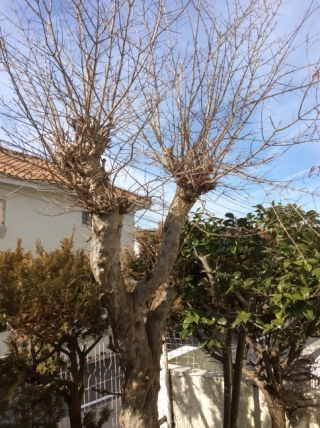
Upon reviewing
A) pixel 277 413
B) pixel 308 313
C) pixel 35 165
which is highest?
pixel 35 165

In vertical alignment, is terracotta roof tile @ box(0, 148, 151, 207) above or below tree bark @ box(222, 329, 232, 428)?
above

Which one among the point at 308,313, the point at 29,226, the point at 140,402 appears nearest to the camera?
the point at 308,313

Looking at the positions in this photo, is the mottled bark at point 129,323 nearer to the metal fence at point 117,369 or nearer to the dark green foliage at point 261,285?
the dark green foliage at point 261,285

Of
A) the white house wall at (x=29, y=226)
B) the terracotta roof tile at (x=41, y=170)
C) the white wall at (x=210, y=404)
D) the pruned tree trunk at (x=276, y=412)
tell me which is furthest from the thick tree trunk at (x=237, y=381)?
the white house wall at (x=29, y=226)

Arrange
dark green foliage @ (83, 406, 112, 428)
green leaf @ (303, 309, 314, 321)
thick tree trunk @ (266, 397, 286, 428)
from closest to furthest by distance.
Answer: green leaf @ (303, 309, 314, 321) → dark green foliage @ (83, 406, 112, 428) → thick tree trunk @ (266, 397, 286, 428)

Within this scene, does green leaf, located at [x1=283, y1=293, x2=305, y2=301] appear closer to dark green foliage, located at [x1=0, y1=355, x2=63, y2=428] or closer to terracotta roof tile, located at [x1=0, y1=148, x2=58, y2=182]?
terracotta roof tile, located at [x1=0, y1=148, x2=58, y2=182]

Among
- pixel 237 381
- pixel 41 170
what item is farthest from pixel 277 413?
pixel 41 170

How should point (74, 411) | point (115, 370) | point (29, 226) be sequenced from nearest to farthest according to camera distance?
point (74, 411) → point (115, 370) → point (29, 226)

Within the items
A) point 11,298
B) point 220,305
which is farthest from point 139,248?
point 11,298

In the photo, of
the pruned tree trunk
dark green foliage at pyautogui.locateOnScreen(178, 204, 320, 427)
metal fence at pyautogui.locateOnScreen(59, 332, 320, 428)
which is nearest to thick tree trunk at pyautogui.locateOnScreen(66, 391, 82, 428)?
metal fence at pyautogui.locateOnScreen(59, 332, 320, 428)

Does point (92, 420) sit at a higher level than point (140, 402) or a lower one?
lower

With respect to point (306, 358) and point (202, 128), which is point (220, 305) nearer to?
point (202, 128)

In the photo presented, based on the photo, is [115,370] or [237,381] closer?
[237,381]

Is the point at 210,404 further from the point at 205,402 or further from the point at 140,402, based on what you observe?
the point at 140,402
